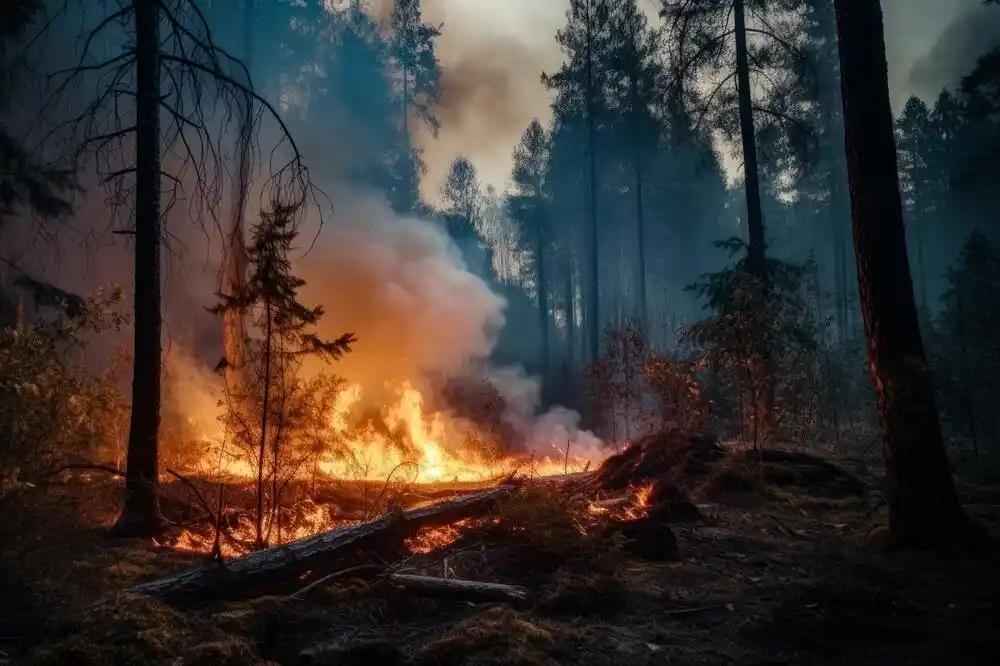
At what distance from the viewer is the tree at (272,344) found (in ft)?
24.8

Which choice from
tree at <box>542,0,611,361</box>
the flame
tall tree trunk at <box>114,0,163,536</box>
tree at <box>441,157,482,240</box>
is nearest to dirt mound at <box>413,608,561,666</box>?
the flame

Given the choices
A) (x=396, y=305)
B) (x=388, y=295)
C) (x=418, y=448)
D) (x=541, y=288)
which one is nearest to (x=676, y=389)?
(x=418, y=448)

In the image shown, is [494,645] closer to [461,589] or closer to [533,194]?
[461,589]

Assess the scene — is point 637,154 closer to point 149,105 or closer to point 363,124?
point 363,124

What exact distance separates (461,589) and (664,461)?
611cm

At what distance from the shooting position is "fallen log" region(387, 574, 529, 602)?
4.91m

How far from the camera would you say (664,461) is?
10250mm

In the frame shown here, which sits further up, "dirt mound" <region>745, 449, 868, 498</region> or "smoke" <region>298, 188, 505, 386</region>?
"smoke" <region>298, 188, 505, 386</region>

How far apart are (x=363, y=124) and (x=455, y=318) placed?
14.0m

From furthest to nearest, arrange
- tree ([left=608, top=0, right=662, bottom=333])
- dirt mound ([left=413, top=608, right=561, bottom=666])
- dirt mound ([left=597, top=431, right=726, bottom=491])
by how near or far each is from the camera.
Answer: tree ([left=608, top=0, right=662, bottom=333]) < dirt mound ([left=597, top=431, right=726, bottom=491]) < dirt mound ([left=413, top=608, right=561, bottom=666])

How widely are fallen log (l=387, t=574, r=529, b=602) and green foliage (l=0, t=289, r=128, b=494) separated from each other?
343 cm

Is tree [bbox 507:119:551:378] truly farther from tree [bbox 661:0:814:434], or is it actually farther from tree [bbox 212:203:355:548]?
tree [bbox 212:203:355:548]

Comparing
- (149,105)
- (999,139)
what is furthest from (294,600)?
(999,139)

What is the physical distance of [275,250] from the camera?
762 cm
